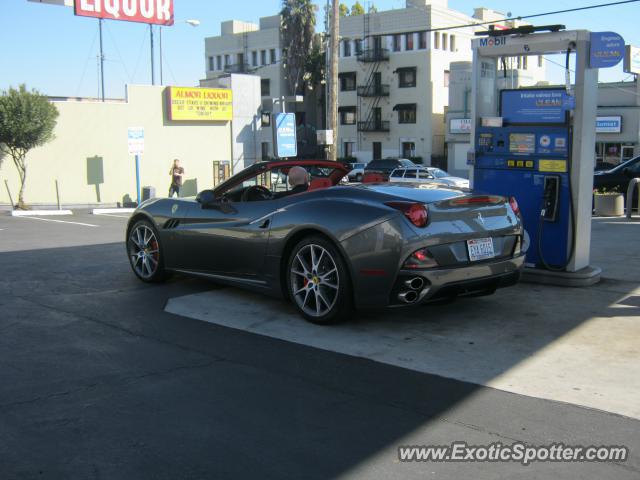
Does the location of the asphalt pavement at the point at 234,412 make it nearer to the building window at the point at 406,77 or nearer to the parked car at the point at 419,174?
the parked car at the point at 419,174

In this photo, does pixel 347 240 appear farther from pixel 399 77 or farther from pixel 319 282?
pixel 399 77

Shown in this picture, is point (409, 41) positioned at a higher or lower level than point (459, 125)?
higher

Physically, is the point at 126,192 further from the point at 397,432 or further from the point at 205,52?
the point at 205,52

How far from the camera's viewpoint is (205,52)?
76438 millimetres

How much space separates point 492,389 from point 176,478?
219 cm

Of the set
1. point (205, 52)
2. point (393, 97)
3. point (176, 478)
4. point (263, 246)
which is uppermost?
point (205, 52)

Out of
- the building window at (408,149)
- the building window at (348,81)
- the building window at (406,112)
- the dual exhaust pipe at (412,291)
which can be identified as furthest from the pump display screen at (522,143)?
the building window at (348,81)


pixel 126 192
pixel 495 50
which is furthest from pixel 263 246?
pixel 126 192

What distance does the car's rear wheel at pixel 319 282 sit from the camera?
591 centimetres

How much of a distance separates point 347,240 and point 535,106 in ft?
11.1

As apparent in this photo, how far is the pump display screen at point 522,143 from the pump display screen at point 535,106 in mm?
151

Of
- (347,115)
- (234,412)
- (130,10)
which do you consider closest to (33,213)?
(130,10)

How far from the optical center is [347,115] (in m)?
63.8

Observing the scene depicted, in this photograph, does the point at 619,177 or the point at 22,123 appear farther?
the point at 22,123
